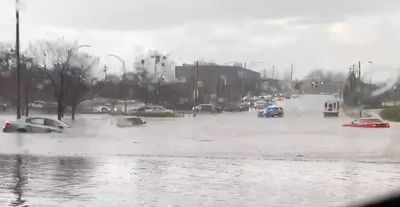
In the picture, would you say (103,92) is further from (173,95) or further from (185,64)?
(185,64)

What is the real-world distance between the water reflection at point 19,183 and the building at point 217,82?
8548 centimetres

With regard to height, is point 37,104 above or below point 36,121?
above

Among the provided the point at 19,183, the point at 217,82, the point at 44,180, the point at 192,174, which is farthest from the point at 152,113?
the point at 217,82

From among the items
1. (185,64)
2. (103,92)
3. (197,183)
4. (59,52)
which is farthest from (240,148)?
(185,64)

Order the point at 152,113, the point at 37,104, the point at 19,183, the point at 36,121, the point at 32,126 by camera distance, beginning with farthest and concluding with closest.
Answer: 1. the point at 37,104
2. the point at 152,113
3. the point at 36,121
4. the point at 32,126
5. the point at 19,183

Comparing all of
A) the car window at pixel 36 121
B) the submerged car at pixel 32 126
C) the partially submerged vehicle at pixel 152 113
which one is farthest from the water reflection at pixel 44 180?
the partially submerged vehicle at pixel 152 113

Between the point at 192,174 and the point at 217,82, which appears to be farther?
the point at 217,82

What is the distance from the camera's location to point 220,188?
41.0 ft

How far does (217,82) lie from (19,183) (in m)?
123

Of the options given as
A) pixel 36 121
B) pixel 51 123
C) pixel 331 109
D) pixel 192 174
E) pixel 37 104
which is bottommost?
pixel 192 174

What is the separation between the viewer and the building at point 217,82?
391ft

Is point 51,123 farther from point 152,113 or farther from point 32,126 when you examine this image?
point 152,113

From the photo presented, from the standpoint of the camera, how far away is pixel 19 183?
12.9 metres

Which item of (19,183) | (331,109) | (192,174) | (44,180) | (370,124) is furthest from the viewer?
(331,109)
